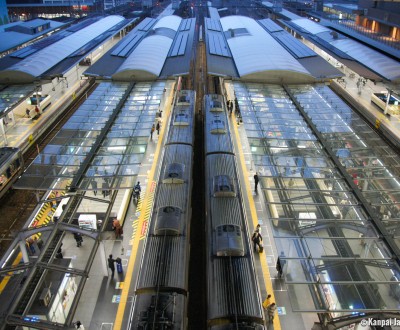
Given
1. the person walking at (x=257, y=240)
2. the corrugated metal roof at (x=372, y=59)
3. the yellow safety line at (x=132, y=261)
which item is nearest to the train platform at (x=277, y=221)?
the person walking at (x=257, y=240)

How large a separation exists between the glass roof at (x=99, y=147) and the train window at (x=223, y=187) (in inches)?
132

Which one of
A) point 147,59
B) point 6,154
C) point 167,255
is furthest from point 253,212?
point 147,59

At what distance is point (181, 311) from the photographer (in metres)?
10.3

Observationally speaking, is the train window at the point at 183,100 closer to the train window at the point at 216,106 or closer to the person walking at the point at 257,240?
the train window at the point at 216,106

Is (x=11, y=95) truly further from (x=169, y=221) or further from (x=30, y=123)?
(x=169, y=221)

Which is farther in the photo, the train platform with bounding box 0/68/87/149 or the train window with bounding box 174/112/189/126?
the train platform with bounding box 0/68/87/149

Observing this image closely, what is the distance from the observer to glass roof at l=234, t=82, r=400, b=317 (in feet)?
34.1

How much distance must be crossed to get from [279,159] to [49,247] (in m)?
9.73

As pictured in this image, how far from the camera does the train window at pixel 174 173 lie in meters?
16.2

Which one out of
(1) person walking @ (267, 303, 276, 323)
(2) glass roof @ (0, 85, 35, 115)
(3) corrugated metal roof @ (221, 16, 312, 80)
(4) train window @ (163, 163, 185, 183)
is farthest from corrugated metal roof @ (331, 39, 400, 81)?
(2) glass roof @ (0, 85, 35, 115)

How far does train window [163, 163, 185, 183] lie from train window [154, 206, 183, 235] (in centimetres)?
209

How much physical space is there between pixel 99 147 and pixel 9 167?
4.95 m

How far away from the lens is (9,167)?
1900 cm

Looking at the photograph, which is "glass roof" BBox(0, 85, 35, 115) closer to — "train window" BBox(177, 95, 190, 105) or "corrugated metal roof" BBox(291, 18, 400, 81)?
"train window" BBox(177, 95, 190, 105)
